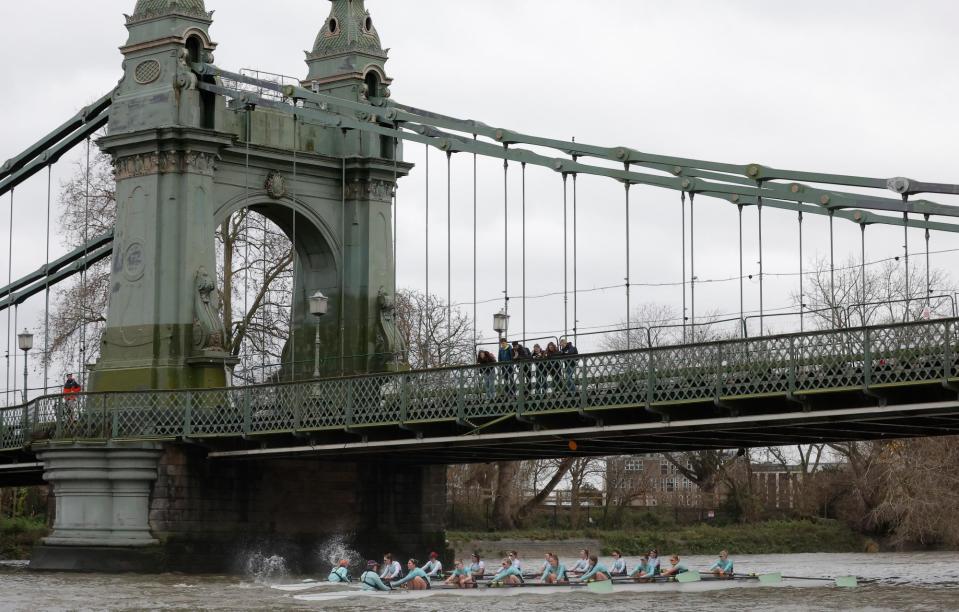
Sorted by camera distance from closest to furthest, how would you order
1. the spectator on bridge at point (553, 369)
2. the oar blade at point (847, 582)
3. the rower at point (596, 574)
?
the spectator on bridge at point (553, 369)
the rower at point (596, 574)
the oar blade at point (847, 582)

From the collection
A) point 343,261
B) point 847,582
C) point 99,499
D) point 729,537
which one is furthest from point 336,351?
point 729,537

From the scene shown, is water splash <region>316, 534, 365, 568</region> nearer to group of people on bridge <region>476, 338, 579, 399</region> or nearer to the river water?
the river water

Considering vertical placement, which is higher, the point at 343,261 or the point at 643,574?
the point at 343,261

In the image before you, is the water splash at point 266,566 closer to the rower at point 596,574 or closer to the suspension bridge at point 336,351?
the suspension bridge at point 336,351

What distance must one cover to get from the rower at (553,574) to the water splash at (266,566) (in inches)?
335

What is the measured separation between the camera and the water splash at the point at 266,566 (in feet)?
157

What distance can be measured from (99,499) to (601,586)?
45.5 feet

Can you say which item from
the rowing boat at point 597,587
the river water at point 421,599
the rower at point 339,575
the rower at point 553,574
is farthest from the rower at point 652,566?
the rower at point 339,575

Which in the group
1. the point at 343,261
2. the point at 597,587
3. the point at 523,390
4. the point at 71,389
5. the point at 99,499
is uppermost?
the point at 343,261

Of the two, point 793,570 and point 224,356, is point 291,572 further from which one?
point 793,570

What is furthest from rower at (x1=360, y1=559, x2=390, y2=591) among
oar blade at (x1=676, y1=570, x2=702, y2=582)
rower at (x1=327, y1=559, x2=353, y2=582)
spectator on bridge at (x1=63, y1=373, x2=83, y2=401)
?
spectator on bridge at (x1=63, y1=373, x2=83, y2=401)

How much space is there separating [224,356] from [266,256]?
14.5 metres

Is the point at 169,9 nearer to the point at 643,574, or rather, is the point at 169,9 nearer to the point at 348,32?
the point at 348,32

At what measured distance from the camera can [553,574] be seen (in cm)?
4262
